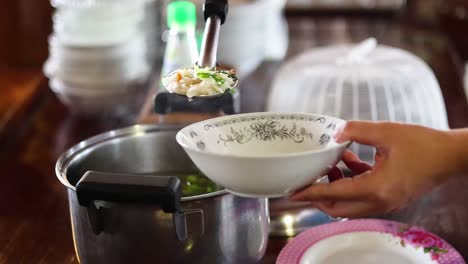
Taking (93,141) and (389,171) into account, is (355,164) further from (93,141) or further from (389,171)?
(93,141)

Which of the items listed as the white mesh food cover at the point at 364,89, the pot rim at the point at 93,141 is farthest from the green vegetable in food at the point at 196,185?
Result: the white mesh food cover at the point at 364,89

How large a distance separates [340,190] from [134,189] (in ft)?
0.75

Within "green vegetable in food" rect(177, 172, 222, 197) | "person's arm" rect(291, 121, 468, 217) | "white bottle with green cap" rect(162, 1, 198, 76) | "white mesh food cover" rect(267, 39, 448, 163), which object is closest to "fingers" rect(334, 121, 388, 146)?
"person's arm" rect(291, 121, 468, 217)

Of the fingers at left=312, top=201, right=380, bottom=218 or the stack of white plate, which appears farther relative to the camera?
the stack of white plate

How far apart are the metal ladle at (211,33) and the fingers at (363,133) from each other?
0.17 m

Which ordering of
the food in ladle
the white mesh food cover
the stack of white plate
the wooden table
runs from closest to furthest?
1. the food in ladle
2. the wooden table
3. the white mesh food cover
4. the stack of white plate

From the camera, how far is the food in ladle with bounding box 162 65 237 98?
872 millimetres

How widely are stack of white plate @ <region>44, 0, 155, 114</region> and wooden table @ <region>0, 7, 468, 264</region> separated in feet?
0.20

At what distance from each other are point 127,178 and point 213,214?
119 mm

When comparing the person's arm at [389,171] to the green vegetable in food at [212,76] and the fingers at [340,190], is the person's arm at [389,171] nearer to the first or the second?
the fingers at [340,190]

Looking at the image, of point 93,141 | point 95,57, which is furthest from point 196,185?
point 95,57

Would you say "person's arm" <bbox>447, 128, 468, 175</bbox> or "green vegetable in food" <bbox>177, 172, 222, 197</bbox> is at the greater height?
"person's arm" <bbox>447, 128, 468, 175</bbox>

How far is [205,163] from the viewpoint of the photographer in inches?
31.2

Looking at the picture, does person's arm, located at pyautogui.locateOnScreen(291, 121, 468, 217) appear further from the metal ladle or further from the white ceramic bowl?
the metal ladle
